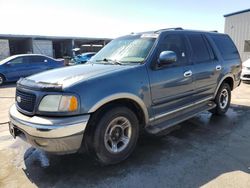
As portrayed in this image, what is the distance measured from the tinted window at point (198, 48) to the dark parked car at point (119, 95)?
0.03 m

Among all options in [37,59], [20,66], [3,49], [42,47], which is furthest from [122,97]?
[42,47]

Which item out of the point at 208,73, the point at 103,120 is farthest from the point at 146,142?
the point at 208,73

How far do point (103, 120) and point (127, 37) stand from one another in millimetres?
2087

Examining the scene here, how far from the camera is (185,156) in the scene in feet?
12.5

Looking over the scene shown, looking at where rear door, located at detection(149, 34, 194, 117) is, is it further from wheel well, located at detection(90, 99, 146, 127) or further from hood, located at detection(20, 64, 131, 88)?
hood, located at detection(20, 64, 131, 88)

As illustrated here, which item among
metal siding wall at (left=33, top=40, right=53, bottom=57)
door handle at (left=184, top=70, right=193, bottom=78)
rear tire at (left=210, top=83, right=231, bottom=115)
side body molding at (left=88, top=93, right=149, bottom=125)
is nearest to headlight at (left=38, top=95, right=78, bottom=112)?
side body molding at (left=88, top=93, right=149, bottom=125)

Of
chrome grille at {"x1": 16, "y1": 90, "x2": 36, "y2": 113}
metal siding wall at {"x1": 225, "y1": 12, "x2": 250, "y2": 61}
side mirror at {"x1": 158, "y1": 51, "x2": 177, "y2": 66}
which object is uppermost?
metal siding wall at {"x1": 225, "y1": 12, "x2": 250, "y2": 61}

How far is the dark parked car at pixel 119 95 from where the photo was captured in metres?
3.03

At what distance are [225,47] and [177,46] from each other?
1956mm

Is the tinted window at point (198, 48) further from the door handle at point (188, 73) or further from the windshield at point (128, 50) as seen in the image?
the windshield at point (128, 50)

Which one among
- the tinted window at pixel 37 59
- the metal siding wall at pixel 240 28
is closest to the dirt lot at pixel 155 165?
the tinted window at pixel 37 59

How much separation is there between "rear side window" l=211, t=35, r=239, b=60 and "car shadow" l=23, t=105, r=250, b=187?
1.94 meters

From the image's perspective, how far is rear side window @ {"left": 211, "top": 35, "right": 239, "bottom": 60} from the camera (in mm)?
5628

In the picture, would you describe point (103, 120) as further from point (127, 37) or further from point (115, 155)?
point (127, 37)
